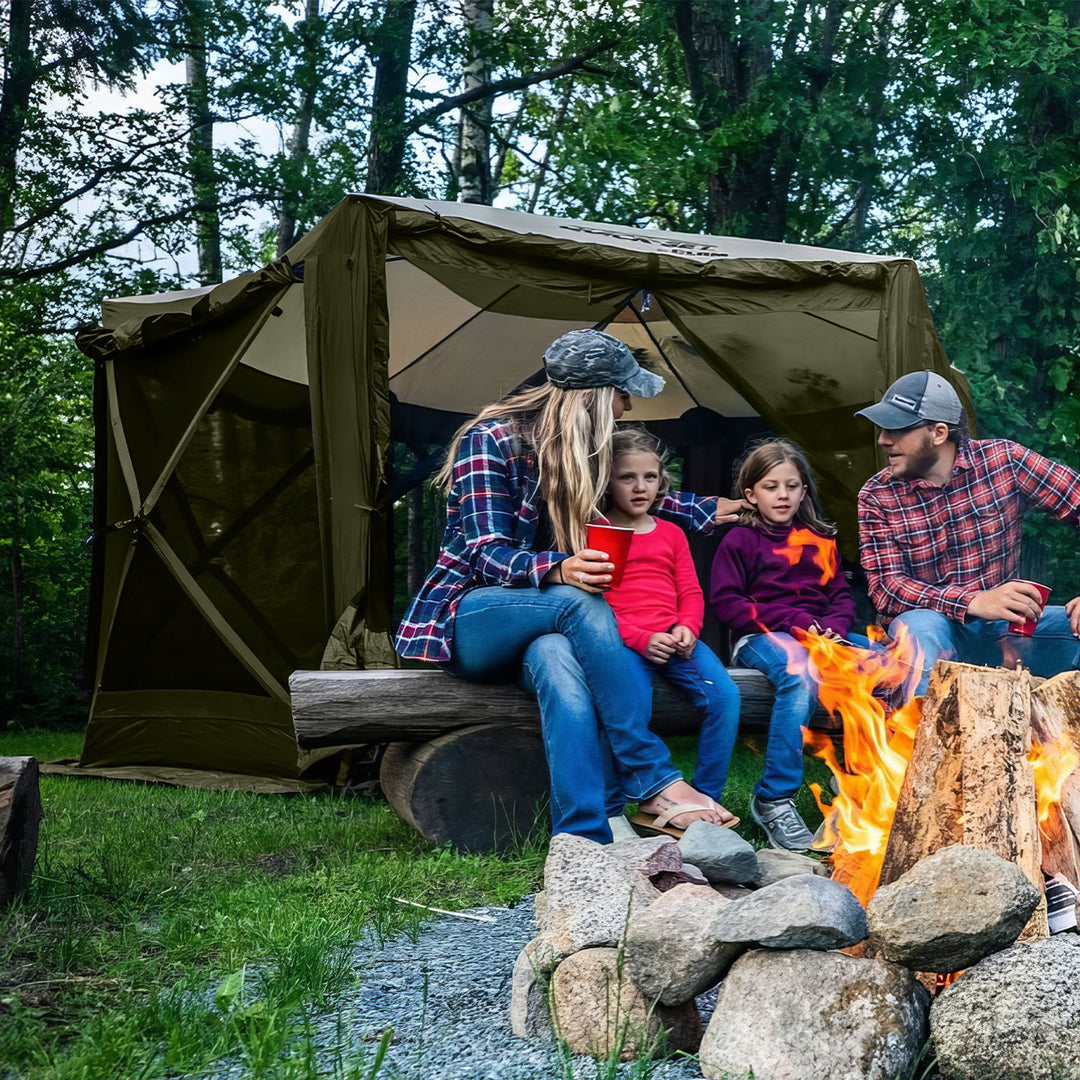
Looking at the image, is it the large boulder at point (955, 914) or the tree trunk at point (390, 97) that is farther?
the tree trunk at point (390, 97)

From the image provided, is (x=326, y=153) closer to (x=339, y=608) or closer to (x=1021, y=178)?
(x=1021, y=178)

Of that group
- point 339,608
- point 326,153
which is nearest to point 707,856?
point 339,608

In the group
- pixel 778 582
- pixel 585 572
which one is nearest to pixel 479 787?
pixel 585 572

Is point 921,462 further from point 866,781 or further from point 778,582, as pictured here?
point 866,781

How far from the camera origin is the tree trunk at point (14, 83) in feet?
31.7

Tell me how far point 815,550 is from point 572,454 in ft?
3.95

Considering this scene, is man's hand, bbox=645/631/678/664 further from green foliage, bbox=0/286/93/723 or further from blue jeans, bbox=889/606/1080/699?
green foliage, bbox=0/286/93/723

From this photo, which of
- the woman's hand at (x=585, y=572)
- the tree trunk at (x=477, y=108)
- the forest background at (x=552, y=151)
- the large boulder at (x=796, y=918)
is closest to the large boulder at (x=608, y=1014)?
the large boulder at (x=796, y=918)

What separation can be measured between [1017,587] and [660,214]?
24.0 ft

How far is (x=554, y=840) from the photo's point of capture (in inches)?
87.9

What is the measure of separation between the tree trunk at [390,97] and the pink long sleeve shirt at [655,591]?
7.54 meters

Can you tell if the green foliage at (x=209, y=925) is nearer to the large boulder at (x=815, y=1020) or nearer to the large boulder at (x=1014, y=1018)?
the large boulder at (x=815, y=1020)

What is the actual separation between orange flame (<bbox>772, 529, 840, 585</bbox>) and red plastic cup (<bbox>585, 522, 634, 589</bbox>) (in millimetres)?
1120

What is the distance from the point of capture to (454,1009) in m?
1.99
